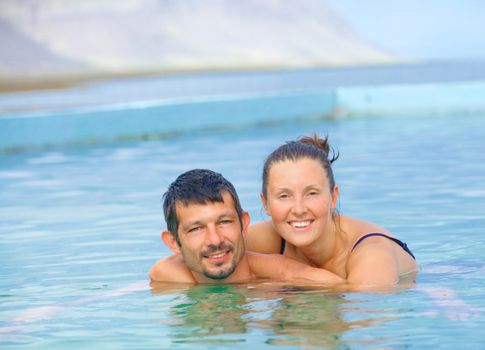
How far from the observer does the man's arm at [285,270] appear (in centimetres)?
430

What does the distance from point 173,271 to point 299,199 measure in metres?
0.83

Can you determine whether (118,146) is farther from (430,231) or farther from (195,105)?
(430,231)

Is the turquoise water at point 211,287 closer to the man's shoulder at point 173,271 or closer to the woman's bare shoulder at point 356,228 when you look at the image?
the man's shoulder at point 173,271

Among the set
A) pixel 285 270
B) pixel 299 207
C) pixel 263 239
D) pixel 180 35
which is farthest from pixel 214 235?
pixel 180 35

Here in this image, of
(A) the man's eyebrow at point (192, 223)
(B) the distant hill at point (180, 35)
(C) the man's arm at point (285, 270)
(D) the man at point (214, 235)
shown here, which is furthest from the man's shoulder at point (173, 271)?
(B) the distant hill at point (180, 35)

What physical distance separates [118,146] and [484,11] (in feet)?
317

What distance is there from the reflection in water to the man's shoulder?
9 centimetres

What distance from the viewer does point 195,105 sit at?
13.2 m

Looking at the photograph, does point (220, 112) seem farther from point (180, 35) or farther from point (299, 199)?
point (180, 35)

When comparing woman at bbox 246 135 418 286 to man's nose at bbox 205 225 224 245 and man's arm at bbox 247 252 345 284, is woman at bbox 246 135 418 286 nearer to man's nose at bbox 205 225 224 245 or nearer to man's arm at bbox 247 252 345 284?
man's arm at bbox 247 252 345 284

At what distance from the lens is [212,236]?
161 inches

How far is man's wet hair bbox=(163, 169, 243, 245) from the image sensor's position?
4.13 meters

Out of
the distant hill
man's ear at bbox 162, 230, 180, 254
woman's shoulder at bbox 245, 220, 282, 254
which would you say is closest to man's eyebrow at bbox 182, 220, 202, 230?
man's ear at bbox 162, 230, 180, 254

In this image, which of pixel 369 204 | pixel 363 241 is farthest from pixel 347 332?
pixel 369 204
